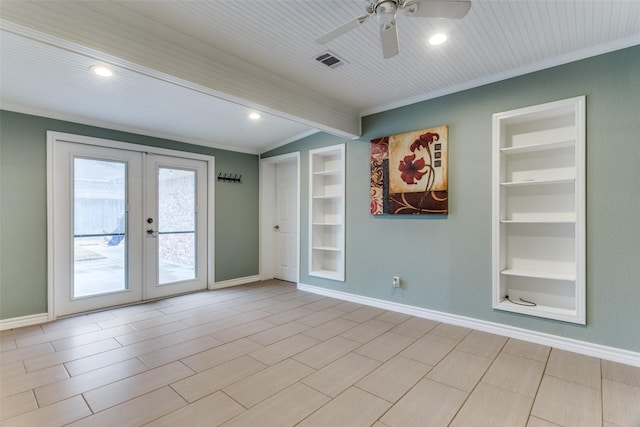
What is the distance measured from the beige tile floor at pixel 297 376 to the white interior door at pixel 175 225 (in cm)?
105

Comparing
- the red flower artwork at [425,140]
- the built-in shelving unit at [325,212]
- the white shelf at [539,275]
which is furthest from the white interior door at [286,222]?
the white shelf at [539,275]

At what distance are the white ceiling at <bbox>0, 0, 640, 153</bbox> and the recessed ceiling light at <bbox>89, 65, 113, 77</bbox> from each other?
5 cm

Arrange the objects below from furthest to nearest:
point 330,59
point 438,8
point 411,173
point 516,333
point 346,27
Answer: point 411,173
point 516,333
point 330,59
point 346,27
point 438,8

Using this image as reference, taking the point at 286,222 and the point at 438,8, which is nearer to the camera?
the point at 438,8

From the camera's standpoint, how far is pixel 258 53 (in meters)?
2.63

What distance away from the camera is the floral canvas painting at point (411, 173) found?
11.3 feet

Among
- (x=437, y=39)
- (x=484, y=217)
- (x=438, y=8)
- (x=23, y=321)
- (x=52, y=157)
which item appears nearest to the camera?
(x=438, y=8)

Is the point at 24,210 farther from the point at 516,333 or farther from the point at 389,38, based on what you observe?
the point at 516,333

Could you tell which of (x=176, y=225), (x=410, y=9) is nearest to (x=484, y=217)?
(x=410, y=9)

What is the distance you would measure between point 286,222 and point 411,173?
2741 millimetres

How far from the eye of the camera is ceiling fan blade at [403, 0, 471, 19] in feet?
5.33

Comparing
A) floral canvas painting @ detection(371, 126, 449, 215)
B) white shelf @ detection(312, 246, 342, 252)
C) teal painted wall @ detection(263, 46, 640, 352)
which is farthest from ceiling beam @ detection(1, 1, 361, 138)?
white shelf @ detection(312, 246, 342, 252)

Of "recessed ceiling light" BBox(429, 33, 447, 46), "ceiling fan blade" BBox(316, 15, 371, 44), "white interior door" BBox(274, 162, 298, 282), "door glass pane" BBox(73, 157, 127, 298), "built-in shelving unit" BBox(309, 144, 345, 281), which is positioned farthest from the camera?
"white interior door" BBox(274, 162, 298, 282)

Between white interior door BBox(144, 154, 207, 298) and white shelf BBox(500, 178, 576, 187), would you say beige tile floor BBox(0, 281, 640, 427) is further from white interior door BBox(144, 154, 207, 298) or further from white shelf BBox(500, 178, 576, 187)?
white shelf BBox(500, 178, 576, 187)
